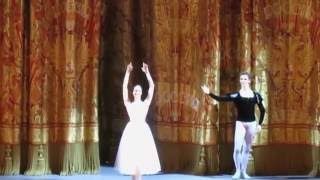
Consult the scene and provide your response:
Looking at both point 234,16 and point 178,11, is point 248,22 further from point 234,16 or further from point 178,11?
point 178,11

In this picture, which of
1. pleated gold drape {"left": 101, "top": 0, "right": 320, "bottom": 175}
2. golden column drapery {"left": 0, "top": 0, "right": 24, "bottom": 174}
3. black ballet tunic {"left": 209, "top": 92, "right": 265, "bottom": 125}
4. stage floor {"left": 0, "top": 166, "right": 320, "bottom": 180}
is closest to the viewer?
black ballet tunic {"left": 209, "top": 92, "right": 265, "bottom": 125}

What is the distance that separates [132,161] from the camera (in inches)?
240

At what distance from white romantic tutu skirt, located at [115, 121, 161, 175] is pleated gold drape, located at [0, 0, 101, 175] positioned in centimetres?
118

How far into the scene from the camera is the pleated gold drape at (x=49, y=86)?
720 cm

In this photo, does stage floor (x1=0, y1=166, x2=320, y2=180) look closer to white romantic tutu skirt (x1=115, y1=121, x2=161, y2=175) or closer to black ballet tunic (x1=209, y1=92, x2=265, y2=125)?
black ballet tunic (x1=209, y1=92, x2=265, y2=125)

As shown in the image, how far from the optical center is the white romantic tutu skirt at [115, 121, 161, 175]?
6105 mm

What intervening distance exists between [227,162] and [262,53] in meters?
1.20

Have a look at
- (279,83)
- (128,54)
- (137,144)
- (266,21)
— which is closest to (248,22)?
(266,21)

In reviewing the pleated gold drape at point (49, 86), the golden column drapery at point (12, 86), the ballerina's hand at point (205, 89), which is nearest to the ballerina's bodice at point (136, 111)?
the ballerina's hand at point (205, 89)

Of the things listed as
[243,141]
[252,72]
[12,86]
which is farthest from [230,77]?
[12,86]

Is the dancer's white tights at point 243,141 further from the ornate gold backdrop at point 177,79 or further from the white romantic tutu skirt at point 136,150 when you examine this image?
the white romantic tutu skirt at point 136,150

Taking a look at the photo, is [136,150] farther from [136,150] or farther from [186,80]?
[186,80]

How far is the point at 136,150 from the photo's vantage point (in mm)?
6109

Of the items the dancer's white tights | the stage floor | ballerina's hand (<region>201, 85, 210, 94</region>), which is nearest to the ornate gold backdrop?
the stage floor
